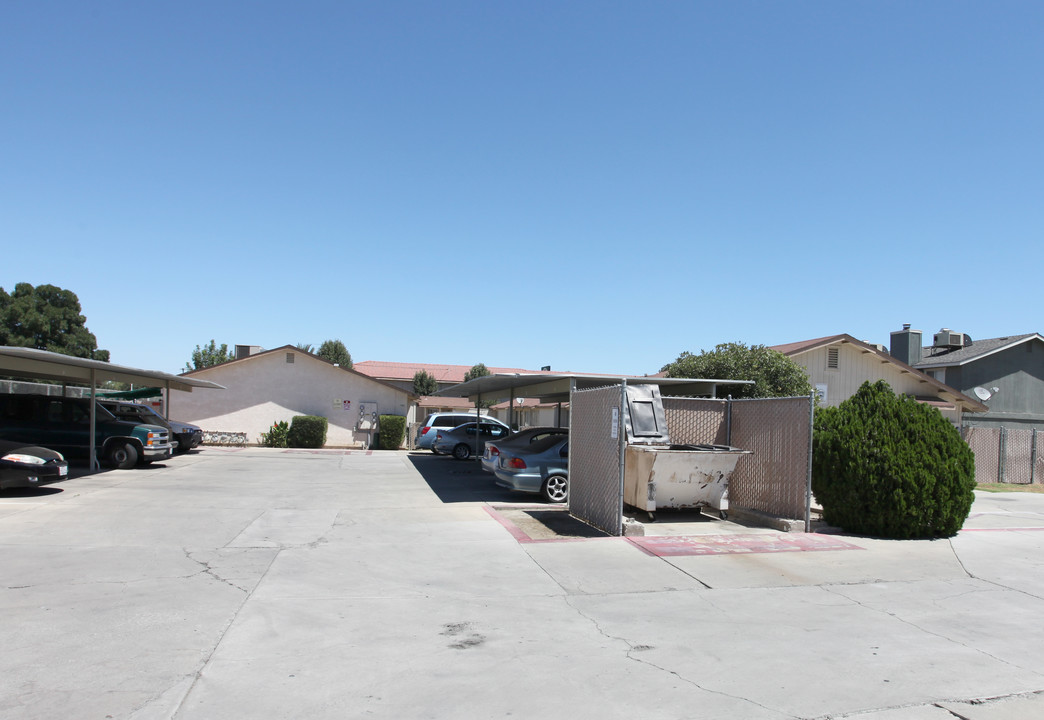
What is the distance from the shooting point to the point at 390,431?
31109 mm

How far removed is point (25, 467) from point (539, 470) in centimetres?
887

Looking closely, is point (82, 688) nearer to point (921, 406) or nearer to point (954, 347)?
point (921, 406)

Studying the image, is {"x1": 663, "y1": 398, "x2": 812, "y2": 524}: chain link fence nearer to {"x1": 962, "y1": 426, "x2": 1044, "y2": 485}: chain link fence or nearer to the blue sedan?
the blue sedan

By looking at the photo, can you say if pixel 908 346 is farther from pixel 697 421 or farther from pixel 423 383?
pixel 423 383

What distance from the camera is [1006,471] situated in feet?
72.3

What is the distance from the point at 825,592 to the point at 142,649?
6128mm

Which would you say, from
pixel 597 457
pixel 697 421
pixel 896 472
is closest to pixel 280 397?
pixel 697 421

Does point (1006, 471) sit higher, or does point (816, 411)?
point (816, 411)

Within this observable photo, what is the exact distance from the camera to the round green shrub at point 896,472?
1017 cm

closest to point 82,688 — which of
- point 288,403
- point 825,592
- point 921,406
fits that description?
point 825,592

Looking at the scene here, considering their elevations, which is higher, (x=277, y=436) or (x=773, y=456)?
(x=773, y=456)

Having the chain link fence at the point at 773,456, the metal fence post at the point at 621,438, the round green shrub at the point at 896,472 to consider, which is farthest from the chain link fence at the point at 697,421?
the metal fence post at the point at 621,438

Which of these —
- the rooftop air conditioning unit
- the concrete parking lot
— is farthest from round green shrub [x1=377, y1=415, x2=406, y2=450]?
the rooftop air conditioning unit

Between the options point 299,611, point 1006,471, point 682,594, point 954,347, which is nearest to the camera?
point 299,611
